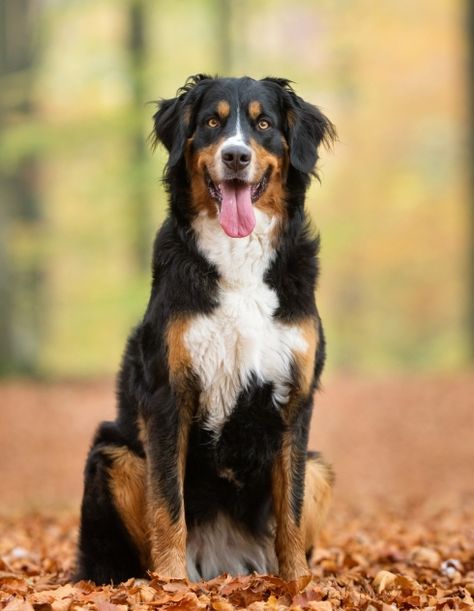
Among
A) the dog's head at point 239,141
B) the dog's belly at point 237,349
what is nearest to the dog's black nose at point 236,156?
the dog's head at point 239,141

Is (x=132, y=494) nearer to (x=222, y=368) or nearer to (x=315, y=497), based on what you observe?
(x=222, y=368)

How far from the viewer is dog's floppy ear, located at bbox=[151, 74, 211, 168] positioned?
5043 mm

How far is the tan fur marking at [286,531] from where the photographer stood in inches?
195

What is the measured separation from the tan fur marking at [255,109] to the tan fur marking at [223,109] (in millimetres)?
118

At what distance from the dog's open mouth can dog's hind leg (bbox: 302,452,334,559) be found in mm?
1380

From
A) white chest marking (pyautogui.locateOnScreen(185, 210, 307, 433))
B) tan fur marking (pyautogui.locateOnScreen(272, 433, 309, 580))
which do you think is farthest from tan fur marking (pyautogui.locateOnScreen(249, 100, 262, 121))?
tan fur marking (pyautogui.locateOnScreen(272, 433, 309, 580))

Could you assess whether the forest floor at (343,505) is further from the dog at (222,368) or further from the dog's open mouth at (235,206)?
the dog's open mouth at (235,206)

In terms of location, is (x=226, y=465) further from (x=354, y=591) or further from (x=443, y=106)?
(x=443, y=106)

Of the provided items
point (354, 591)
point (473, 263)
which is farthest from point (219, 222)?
point (473, 263)

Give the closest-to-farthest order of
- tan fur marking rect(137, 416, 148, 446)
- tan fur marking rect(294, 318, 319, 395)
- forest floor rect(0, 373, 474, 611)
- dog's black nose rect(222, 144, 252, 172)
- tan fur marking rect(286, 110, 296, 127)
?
forest floor rect(0, 373, 474, 611) < dog's black nose rect(222, 144, 252, 172) < tan fur marking rect(294, 318, 319, 395) < tan fur marking rect(137, 416, 148, 446) < tan fur marking rect(286, 110, 296, 127)

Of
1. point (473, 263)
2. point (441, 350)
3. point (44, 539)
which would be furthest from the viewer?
point (441, 350)

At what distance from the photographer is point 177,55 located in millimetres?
16484

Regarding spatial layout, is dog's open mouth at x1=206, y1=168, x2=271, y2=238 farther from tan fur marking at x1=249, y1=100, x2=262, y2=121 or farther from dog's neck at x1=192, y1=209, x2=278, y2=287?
tan fur marking at x1=249, y1=100, x2=262, y2=121

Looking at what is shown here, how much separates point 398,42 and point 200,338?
1765 centimetres
